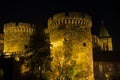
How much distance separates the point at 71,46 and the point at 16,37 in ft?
28.6

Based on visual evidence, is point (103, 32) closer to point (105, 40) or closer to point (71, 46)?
point (105, 40)

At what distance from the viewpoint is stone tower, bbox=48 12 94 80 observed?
25.8 m

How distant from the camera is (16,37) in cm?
3244

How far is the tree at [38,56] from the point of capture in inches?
1015

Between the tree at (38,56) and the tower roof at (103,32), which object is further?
the tower roof at (103,32)

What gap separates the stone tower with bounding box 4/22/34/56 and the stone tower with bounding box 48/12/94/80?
5.20 metres

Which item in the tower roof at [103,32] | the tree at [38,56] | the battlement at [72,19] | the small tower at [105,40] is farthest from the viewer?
the tower roof at [103,32]

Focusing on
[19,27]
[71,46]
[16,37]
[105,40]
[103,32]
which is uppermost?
[103,32]

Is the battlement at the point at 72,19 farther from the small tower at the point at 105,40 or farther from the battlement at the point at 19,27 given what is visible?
the small tower at the point at 105,40

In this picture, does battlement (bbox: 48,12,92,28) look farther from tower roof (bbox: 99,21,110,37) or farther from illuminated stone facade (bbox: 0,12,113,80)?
tower roof (bbox: 99,21,110,37)

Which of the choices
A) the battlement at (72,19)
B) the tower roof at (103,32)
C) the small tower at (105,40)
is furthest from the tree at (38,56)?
the tower roof at (103,32)

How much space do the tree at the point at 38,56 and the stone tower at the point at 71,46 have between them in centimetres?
113

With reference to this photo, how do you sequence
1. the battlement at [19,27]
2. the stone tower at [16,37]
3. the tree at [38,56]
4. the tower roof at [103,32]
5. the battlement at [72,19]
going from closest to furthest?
the tree at [38,56]
the battlement at [72,19]
the stone tower at [16,37]
the battlement at [19,27]
the tower roof at [103,32]

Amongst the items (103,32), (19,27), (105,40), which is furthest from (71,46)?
(103,32)
